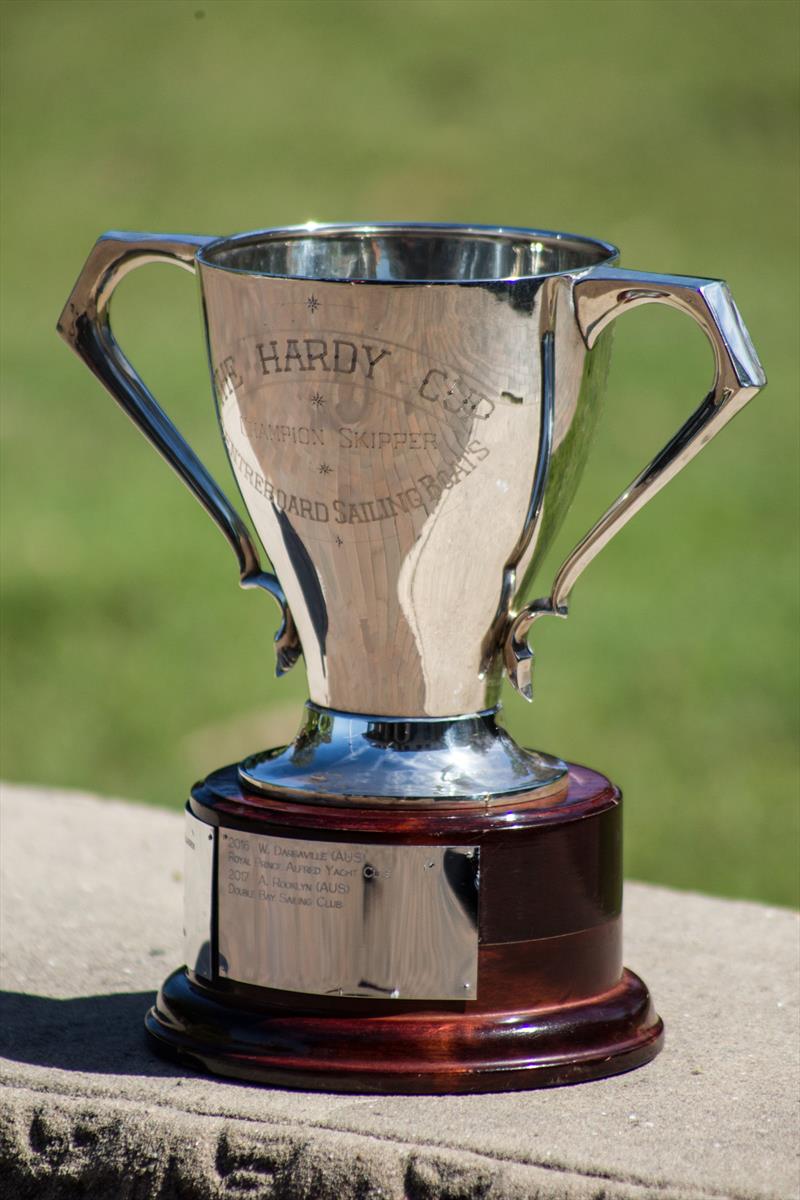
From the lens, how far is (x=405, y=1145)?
4.32 feet

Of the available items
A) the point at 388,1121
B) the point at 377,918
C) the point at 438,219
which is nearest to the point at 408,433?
the point at 377,918

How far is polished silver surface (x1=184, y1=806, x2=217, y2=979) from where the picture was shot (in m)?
1.50

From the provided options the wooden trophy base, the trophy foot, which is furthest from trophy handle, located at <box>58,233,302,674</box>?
the trophy foot

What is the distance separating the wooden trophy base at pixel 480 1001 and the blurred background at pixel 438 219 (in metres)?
1.24

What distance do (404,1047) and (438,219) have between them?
19.9 ft

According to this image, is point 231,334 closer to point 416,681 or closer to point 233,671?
point 416,681

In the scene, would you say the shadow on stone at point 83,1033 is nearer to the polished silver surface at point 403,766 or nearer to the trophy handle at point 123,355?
the polished silver surface at point 403,766

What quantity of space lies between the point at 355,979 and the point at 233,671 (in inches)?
127

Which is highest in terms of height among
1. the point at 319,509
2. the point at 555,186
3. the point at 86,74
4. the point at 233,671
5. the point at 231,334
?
the point at 86,74

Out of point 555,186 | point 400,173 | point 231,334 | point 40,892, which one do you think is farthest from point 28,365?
point 231,334

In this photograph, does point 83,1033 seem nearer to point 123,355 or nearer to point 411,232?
point 123,355

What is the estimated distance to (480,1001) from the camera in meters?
1.44

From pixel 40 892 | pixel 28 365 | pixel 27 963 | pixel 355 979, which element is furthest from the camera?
pixel 28 365

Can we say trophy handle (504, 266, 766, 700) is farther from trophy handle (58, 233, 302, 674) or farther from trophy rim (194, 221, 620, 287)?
trophy handle (58, 233, 302, 674)
